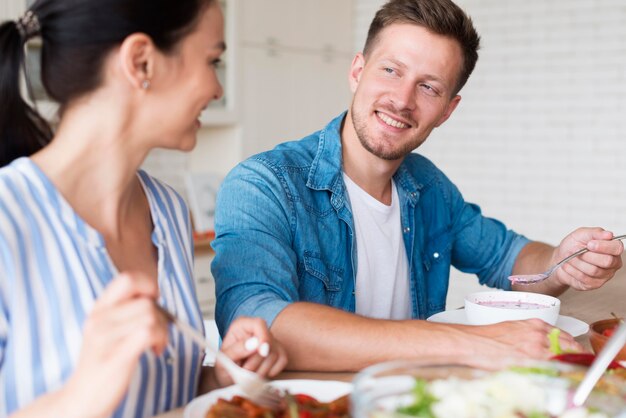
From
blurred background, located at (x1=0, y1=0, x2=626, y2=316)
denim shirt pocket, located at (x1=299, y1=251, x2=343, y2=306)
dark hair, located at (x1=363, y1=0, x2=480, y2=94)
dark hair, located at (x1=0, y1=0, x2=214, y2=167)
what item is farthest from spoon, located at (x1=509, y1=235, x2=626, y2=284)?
blurred background, located at (x1=0, y1=0, x2=626, y2=316)

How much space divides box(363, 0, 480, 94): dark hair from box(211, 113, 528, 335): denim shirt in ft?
0.97

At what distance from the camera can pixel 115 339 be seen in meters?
0.93

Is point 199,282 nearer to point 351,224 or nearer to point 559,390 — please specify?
point 351,224

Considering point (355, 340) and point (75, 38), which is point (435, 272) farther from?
point (75, 38)

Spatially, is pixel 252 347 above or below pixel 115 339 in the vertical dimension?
below

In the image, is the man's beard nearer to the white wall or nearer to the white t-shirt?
the white t-shirt

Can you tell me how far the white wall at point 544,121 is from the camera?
4.90 m

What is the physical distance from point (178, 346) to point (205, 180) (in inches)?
131

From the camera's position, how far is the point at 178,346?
4.47ft

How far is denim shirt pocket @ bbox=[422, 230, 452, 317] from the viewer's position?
2293 mm

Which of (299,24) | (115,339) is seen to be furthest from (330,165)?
(299,24)

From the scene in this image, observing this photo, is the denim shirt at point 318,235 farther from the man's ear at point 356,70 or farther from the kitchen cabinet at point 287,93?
the kitchen cabinet at point 287,93

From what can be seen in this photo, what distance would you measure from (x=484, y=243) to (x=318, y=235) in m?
0.71

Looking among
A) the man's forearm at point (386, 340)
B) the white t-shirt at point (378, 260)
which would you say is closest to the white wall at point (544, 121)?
the white t-shirt at point (378, 260)
